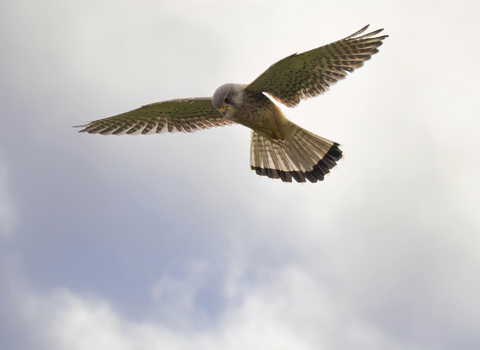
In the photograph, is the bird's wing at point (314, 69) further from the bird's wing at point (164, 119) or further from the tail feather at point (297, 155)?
the bird's wing at point (164, 119)

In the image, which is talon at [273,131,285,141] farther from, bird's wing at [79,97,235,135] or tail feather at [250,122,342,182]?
bird's wing at [79,97,235,135]

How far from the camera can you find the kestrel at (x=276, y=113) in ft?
17.5

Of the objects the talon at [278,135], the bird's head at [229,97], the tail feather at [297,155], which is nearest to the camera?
the bird's head at [229,97]

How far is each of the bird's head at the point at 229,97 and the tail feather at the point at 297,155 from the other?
31.5 inches

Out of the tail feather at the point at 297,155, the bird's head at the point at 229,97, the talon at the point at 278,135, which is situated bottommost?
the bird's head at the point at 229,97

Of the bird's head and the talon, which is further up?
the talon

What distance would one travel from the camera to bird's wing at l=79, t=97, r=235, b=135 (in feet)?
21.9

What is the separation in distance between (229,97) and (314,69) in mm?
1229

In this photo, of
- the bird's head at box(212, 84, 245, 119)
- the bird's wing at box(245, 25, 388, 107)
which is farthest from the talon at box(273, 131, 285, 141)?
the bird's head at box(212, 84, 245, 119)

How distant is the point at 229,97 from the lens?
5.71m

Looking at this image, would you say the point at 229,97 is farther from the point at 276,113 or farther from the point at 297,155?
the point at 297,155

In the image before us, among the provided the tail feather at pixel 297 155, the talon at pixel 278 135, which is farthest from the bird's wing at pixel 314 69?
the tail feather at pixel 297 155

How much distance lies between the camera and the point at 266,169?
268 inches

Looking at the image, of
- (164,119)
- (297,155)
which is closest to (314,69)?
(297,155)
